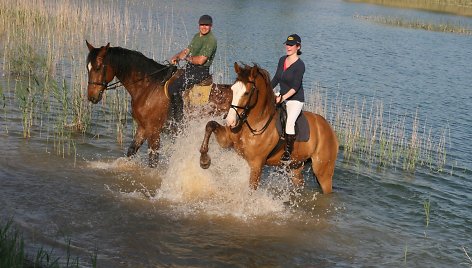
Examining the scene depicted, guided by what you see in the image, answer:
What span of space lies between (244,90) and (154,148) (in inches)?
129

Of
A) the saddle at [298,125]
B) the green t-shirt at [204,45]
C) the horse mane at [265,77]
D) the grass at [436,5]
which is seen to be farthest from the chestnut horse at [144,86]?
the grass at [436,5]

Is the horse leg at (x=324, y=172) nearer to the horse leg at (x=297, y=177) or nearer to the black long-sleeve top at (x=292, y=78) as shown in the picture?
the horse leg at (x=297, y=177)

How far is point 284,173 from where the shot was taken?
11.8m

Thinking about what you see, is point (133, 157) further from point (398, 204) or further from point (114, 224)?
point (398, 204)

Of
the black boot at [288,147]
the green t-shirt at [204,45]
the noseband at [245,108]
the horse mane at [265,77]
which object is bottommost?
the black boot at [288,147]

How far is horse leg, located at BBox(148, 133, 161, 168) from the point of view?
11141mm

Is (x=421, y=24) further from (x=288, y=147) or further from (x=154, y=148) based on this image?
(x=288, y=147)

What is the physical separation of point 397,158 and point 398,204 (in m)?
2.90

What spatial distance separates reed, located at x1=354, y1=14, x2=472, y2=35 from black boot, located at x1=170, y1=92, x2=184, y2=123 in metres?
39.9

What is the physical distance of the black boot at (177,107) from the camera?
36.1 feet

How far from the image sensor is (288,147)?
10.0 metres

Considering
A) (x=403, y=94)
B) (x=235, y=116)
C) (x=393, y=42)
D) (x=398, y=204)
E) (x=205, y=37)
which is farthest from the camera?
(x=393, y=42)

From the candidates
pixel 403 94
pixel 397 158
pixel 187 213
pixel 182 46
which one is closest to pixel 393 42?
pixel 403 94

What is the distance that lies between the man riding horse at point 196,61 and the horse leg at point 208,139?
1912 millimetres
